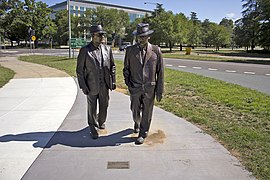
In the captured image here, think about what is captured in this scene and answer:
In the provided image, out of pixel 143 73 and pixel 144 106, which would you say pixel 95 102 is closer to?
pixel 144 106

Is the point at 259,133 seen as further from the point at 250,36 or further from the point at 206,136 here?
the point at 250,36

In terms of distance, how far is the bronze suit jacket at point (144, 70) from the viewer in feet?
13.7

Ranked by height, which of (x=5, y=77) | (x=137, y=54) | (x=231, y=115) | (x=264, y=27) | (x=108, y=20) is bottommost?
(x=231, y=115)

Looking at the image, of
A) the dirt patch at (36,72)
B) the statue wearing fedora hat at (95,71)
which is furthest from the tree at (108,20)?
the statue wearing fedora hat at (95,71)

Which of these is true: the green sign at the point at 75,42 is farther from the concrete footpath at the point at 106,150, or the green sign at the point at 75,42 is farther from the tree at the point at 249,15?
the tree at the point at 249,15

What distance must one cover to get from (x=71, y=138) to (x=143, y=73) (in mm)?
1708

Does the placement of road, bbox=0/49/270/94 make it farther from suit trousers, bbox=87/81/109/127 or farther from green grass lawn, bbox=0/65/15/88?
green grass lawn, bbox=0/65/15/88

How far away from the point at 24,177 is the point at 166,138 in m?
2.34

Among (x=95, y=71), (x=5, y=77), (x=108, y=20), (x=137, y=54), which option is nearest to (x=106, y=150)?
(x=95, y=71)

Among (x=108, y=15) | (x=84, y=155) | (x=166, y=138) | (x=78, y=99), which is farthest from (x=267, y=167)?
(x=108, y=15)

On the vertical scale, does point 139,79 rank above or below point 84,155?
above

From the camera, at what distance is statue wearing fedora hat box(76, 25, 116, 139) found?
4305 mm

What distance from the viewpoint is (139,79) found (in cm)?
421

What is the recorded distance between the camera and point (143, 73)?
4188 millimetres
